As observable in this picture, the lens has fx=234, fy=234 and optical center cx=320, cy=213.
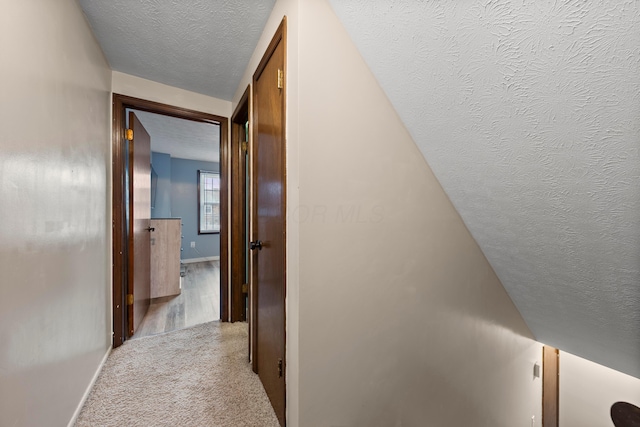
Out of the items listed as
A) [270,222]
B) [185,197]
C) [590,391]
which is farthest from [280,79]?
[185,197]

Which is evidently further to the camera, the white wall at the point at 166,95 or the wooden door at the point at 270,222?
the white wall at the point at 166,95

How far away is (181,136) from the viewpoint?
12.3 ft

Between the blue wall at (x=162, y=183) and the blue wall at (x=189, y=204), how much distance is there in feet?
0.78

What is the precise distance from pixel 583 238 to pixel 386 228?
959 millimetres

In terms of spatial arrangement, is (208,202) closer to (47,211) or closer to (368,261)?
(47,211)

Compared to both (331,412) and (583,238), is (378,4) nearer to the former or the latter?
(583,238)

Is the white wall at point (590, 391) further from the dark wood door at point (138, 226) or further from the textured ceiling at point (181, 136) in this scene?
the textured ceiling at point (181, 136)

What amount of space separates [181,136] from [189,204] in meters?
2.12

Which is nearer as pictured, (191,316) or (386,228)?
(386,228)

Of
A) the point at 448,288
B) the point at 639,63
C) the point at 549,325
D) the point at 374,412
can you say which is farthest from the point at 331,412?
the point at 549,325

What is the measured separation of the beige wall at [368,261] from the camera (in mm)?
993

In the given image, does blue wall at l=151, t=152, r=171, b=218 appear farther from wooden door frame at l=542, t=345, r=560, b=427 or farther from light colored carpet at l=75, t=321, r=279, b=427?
wooden door frame at l=542, t=345, r=560, b=427

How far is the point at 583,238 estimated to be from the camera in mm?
1151

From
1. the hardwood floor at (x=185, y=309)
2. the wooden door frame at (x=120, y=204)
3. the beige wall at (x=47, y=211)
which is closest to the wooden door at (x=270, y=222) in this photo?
the beige wall at (x=47, y=211)
